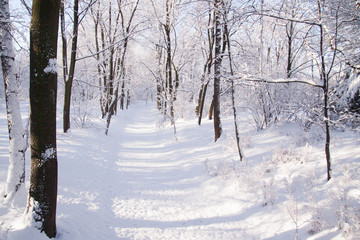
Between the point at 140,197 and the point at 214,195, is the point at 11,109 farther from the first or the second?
the point at 214,195

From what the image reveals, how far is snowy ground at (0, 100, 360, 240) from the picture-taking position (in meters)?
3.43

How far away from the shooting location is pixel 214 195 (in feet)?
17.7

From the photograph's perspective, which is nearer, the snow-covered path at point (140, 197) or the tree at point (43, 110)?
the tree at point (43, 110)

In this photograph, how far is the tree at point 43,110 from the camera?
2.70 m

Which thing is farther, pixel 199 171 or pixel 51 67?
pixel 199 171

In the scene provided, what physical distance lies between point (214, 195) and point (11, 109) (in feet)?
16.3

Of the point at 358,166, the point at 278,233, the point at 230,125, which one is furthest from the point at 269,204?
the point at 230,125

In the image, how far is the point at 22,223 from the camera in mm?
2955

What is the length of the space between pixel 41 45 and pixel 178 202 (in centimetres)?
442

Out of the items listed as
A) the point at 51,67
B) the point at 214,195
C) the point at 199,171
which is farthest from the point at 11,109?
the point at 199,171

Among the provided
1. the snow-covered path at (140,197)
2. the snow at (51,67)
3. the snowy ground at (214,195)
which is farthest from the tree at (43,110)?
the snow-covered path at (140,197)

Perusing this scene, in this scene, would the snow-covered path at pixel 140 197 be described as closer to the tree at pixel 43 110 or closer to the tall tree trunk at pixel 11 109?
the tree at pixel 43 110

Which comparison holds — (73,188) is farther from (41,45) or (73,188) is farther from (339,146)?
(339,146)

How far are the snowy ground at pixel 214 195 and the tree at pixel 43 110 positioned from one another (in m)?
0.38
